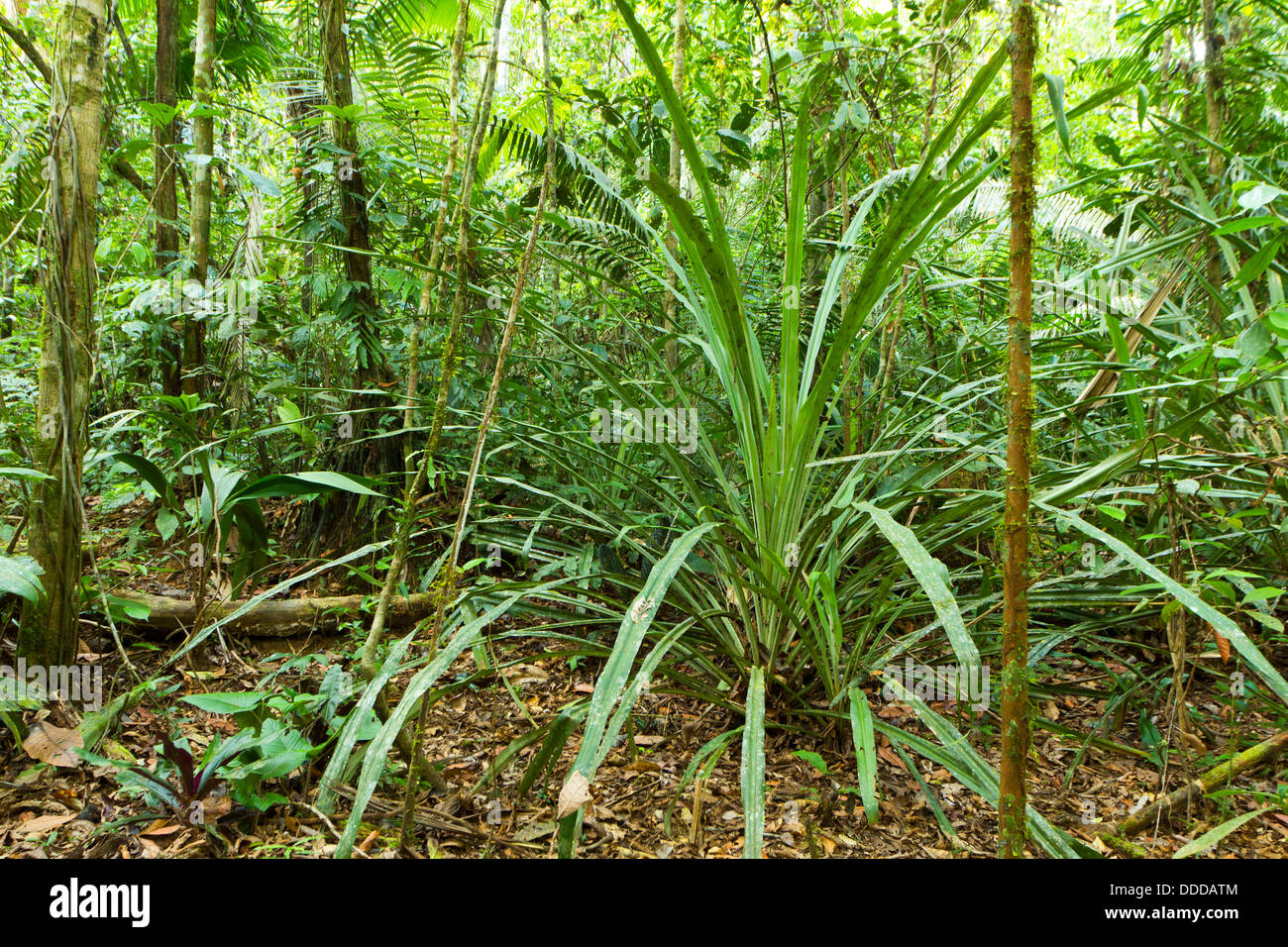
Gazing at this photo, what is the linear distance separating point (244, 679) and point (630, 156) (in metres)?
1.88

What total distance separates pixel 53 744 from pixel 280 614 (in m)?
0.63

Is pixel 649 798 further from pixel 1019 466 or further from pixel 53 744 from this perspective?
pixel 53 744

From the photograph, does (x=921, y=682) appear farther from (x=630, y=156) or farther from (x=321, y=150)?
(x=321, y=150)

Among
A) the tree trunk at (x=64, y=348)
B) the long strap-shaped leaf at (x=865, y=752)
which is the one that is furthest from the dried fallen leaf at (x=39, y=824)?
the long strap-shaped leaf at (x=865, y=752)

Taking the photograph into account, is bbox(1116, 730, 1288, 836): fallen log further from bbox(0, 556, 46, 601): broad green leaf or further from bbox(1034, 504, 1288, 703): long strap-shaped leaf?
bbox(0, 556, 46, 601): broad green leaf

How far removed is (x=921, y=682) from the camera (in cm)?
138

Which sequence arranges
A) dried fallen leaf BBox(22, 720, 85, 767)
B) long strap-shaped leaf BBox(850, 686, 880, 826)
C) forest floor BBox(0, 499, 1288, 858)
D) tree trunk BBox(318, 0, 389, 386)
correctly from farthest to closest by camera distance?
tree trunk BBox(318, 0, 389, 386), dried fallen leaf BBox(22, 720, 85, 767), forest floor BBox(0, 499, 1288, 858), long strap-shaped leaf BBox(850, 686, 880, 826)

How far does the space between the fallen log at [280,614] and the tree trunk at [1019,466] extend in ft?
4.75

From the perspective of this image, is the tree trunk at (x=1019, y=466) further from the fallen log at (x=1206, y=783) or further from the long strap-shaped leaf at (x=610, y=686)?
the fallen log at (x=1206, y=783)

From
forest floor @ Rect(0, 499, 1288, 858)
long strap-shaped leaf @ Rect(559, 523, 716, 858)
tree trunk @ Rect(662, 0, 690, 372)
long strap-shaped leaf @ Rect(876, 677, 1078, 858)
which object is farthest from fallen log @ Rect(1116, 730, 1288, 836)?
tree trunk @ Rect(662, 0, 690, 372)

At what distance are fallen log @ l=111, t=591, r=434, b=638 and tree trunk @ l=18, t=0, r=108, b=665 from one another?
0.39 m

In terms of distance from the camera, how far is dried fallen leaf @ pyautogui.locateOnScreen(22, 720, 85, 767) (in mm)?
1275

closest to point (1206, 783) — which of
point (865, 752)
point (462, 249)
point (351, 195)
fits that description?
point (865, 752)
